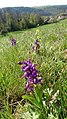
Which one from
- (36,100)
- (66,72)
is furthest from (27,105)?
(66,72)

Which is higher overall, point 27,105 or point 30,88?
point 30,88

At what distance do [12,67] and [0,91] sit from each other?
530 mm

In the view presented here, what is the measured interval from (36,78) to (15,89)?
30.5 inches

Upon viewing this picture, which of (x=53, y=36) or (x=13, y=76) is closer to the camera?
(x=13, y=76)

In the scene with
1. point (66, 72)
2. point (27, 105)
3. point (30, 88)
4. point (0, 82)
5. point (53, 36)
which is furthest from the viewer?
point (53, 36)

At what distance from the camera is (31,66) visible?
1784 millimetres

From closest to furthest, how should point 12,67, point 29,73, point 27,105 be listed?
1. point 29,73
2. point 27,105
3. point 12,67

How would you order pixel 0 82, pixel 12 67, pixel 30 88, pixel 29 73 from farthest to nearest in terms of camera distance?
pixel 12 67 → pixel 0 82 → pixel 30 88 → pixel 29 73

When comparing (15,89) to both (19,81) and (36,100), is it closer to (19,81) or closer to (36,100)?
(19,81)

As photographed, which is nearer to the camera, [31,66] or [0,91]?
[31,66]

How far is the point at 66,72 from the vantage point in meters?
2.47

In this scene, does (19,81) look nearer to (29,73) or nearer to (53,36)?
(29,73)

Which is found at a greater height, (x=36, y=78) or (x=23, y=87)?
(x=36, y=78)

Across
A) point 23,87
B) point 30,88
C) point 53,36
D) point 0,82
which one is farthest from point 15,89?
point 53,36
